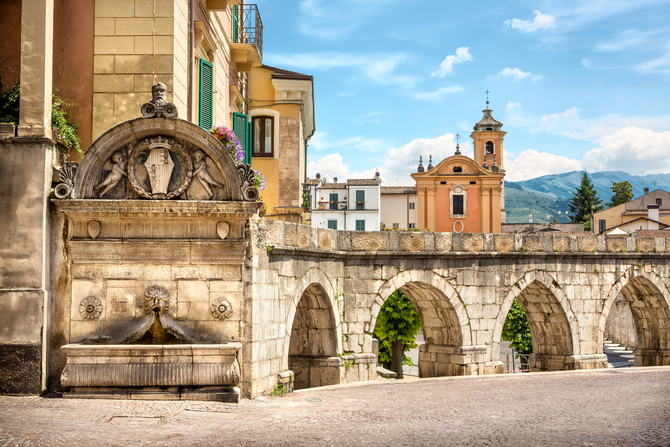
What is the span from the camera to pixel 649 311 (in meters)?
19.1

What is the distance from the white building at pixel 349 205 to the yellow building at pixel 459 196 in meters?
4.07

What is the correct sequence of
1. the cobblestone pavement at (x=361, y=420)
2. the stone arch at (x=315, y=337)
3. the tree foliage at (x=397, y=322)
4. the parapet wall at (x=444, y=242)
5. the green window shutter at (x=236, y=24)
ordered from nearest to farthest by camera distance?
the cobblestone pavement at (x=361, y=420)
the parapet wall at (x=444, y=242)
the stone arch at (x=315, y=337)
the green window shutter at (x=236, y=24)
the tree foliage at (x=397, y=322)

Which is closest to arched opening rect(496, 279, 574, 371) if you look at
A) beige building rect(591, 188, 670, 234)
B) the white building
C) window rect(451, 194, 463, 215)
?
window rect(451, 194, 463, 215)

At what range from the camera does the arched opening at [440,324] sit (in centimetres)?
1543

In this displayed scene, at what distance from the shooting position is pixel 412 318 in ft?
81.6

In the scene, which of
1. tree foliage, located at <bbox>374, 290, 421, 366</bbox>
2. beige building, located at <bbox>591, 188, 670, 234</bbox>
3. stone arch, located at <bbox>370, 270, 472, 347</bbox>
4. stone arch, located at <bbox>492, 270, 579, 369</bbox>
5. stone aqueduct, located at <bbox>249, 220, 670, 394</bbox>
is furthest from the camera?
beige building, located at <bbox>591, 188, 670, 234</bbox>

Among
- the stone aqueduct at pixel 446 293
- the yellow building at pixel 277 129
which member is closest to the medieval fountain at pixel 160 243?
the stone aqueduct at pixel 446 293

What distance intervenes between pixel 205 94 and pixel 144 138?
3865 mm

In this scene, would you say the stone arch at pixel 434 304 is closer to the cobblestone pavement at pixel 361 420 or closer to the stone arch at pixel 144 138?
the cobblestone pavement at pixel 361 420

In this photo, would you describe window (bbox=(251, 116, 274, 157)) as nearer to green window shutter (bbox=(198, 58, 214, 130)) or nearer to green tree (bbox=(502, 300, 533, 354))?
green window shutter (bbox=(198, 58, 214, 130))

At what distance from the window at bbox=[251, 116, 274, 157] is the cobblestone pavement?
11011 millimetres

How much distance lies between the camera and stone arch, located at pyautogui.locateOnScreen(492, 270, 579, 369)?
1695 centimetres

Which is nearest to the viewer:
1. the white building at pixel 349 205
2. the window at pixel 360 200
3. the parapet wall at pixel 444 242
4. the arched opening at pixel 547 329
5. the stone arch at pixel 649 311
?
the parapet wall at pixel 444 242

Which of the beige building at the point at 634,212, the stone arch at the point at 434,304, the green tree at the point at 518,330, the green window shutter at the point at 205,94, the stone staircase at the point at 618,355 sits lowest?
the stone staircase at the point at 618,355
